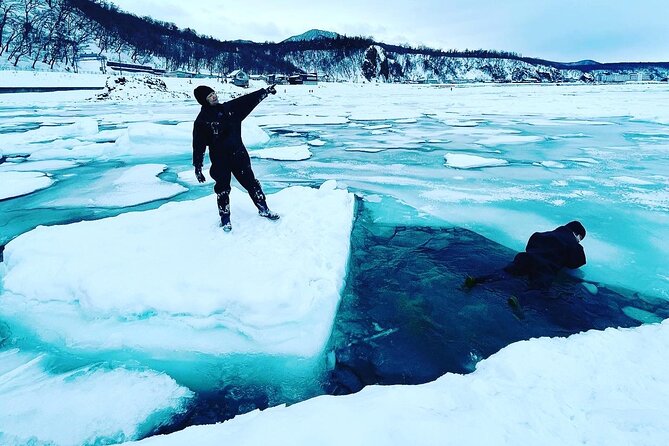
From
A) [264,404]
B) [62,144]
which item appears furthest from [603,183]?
[62,144]

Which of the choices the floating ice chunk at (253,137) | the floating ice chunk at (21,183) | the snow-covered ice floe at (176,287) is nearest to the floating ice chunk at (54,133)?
the floating ice chunk at (21,183)

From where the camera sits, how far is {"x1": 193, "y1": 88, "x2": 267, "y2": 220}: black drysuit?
3.11 metres

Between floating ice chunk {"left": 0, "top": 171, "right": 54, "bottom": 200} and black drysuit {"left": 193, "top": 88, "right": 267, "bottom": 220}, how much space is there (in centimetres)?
422

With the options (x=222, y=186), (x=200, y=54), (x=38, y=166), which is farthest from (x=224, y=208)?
(x=200, y=54)

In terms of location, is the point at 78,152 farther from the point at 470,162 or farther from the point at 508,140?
the point at 508,140

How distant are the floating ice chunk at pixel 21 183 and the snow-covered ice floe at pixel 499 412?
5998 millimetres

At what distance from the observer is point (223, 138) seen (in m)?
3.20

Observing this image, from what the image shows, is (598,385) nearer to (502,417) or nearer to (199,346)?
(502,417)

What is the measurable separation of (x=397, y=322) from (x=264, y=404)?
1099 mm

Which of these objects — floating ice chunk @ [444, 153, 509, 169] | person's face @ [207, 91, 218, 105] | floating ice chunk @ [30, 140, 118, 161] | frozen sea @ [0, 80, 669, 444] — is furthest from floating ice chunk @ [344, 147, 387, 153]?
person's face @ [207, 91, 218, 105]

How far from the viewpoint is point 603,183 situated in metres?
5.60

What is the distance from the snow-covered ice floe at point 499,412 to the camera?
1.34 metres

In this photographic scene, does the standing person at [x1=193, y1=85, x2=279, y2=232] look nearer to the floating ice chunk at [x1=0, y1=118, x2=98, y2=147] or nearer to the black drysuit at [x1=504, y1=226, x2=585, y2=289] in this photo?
the black drysuit at [x1=504, y1=226, x2=585, y2=289]

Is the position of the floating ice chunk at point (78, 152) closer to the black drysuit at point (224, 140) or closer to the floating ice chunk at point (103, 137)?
the floating ice chunk at point (103, 137)
